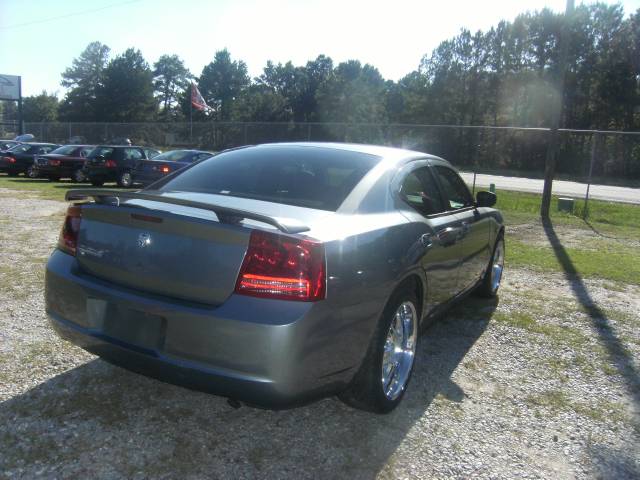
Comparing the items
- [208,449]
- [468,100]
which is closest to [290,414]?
[208,449]

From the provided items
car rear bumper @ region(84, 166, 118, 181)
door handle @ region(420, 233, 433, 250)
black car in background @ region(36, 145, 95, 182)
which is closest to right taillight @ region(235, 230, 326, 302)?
door handle @ region(420, 233, 433, 250)

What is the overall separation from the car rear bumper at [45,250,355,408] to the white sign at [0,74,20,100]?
170 ft

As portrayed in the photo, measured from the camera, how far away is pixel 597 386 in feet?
12.4

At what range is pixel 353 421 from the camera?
311 centimetres

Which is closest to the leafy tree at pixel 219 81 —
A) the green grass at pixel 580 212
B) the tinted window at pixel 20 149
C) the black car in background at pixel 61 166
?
the tinted window at pixel 20 149

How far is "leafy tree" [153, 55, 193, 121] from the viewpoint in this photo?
377 feet

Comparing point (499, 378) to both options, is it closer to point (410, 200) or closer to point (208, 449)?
point (410, 200)

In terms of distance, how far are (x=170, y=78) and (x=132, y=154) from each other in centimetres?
10673

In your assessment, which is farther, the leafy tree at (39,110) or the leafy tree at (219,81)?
the leafy tree at (219,81)

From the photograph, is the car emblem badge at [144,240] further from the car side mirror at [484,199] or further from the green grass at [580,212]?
the green grass at [580,212]

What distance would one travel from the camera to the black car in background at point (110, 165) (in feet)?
56.7

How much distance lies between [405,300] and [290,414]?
95 centimetres

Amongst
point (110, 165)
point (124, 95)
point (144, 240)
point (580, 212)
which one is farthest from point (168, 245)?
point (124, 95)

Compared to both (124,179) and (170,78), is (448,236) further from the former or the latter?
(170,78)
